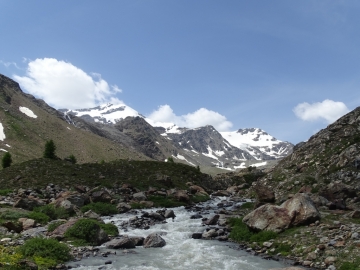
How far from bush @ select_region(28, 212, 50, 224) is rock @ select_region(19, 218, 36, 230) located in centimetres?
138

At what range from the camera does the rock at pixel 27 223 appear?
2444 cm

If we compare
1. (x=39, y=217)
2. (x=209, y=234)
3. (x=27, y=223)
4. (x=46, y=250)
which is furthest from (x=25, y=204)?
(x=209, y=234)

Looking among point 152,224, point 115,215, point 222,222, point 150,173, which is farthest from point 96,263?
point 150,173

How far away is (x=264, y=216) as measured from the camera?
23.8 metres

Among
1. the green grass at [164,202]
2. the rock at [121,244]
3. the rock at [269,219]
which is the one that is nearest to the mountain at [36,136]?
the green grass at [164,202]

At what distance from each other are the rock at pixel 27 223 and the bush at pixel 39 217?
138 centimetres

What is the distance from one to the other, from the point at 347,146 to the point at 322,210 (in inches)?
641

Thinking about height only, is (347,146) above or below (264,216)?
above

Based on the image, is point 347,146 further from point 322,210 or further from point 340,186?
point 322,210

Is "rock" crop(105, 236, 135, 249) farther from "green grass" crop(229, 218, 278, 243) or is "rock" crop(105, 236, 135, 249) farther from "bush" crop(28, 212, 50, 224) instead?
"bush" crop(28, 212, 50, 224)

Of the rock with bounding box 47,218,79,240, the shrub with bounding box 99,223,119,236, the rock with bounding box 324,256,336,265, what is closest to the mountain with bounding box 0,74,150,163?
the shrub with bounding box 99,223,119,236

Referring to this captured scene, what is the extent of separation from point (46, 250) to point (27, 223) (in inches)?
362

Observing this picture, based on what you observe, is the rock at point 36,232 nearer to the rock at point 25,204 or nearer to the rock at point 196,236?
the rock at point 25,204

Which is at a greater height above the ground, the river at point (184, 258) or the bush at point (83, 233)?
the bush at point (83, 233)
